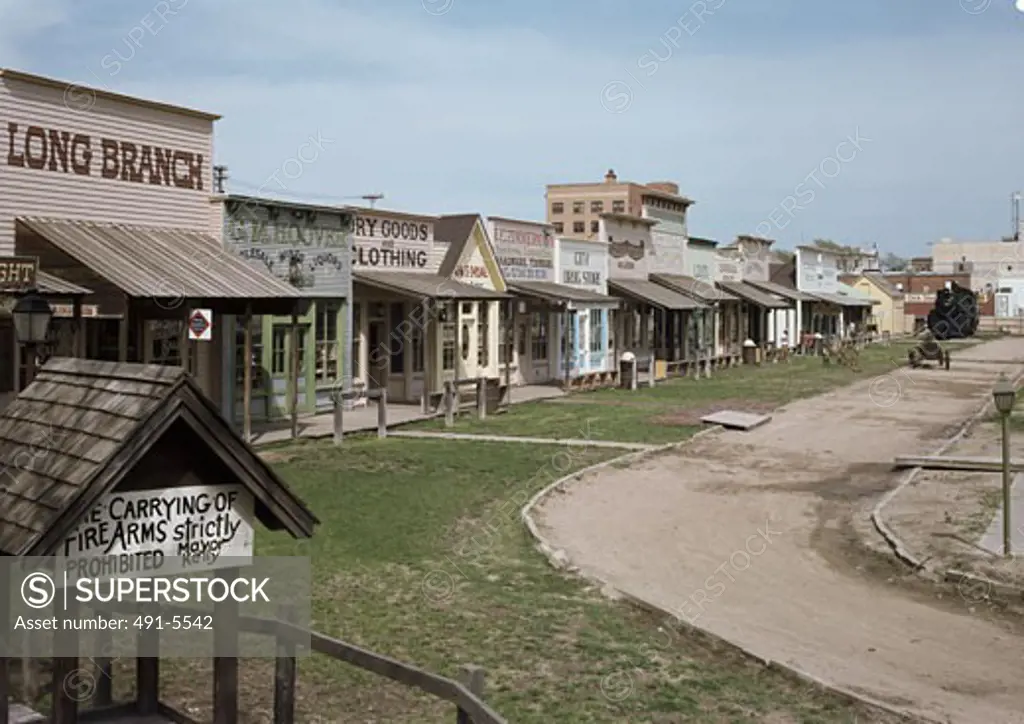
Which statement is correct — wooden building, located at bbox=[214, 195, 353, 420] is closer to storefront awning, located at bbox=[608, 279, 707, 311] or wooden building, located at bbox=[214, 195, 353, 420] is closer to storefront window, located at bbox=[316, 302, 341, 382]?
storefront window, located at bbox=[316, 302, 341, 382]

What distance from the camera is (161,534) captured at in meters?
6.02

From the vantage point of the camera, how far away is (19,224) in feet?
60.4

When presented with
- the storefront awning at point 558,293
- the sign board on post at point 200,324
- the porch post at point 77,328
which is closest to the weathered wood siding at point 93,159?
the porch post at point 77,328

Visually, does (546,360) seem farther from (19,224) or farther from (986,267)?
(986,267)

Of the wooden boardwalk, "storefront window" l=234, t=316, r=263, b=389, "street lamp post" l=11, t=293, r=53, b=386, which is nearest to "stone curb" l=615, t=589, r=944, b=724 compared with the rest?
"street lamp post" l=11, t=293, r=53, b=386

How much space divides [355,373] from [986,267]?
12139cm

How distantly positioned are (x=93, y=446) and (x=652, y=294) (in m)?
36.0

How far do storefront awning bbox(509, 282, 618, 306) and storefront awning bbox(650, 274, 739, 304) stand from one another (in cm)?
774

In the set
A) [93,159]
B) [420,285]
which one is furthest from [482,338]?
[93,159]

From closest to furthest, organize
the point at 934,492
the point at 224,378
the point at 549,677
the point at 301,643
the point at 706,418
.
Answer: the point at 301,643
the point at 549,677
the point at 934,492
the point at 224,378
the point at 706,418

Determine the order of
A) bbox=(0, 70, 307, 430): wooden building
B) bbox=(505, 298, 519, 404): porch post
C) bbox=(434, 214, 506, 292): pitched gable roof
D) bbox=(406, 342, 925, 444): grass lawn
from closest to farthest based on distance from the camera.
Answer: bbox=(0, 70, 307, 430): wooden building
bbox=(406, 342, 925, 444): grass lawn
bbox=(505, 298, 519, 404): porch post
bbox=(434, 214, 506, 292): pitched gable roof

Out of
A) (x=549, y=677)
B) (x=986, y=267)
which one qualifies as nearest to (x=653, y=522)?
(x=549, y=677)

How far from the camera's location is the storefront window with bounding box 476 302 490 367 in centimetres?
3178

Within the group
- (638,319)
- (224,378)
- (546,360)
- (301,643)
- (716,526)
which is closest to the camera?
(301,643)
